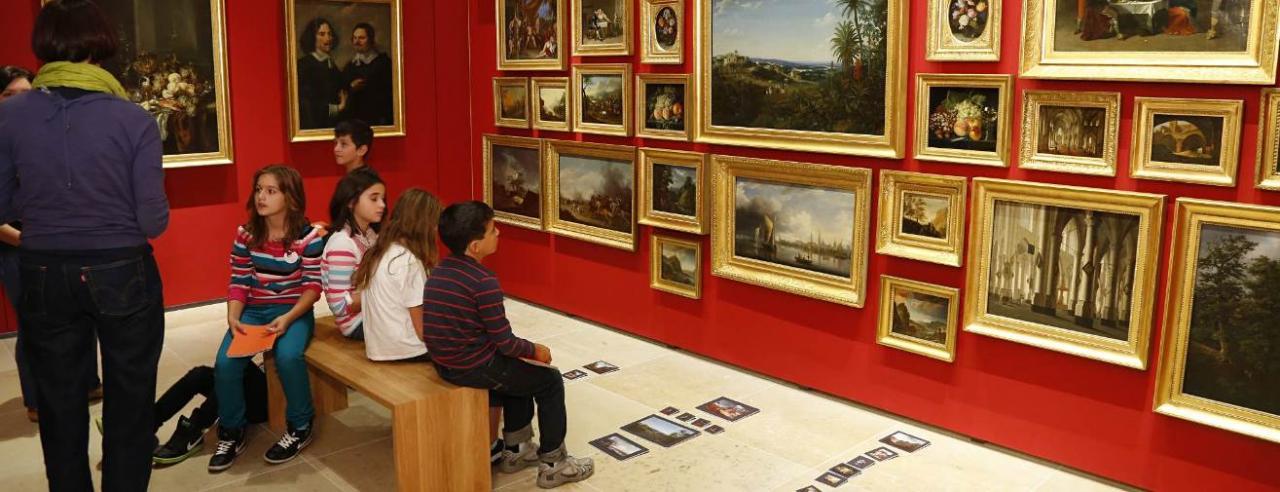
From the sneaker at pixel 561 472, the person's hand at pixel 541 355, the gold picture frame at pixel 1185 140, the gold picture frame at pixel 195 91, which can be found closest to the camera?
the gold picture frame at pixel 1185 140

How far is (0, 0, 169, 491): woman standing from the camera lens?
433 cm

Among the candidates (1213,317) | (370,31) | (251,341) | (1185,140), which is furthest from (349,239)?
(1213,317)

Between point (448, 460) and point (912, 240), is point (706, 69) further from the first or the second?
point (448, 460)

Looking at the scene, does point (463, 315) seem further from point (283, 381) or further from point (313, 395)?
point (313, 395)

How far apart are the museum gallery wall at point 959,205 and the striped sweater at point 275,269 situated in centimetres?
Result: 301

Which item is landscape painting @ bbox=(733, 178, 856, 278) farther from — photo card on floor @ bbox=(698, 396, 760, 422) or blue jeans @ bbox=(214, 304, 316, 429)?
blue jeans @ bbox=(214, 304, 316, 429)

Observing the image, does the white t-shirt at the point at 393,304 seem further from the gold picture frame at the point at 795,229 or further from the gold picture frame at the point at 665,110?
the gold picture frame at the point at 665,110

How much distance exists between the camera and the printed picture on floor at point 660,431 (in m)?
6.52

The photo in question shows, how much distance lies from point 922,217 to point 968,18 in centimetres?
128

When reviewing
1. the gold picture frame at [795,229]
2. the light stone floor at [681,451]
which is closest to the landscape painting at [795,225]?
the gold picture frame at [795,229]

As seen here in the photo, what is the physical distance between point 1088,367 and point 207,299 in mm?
8013

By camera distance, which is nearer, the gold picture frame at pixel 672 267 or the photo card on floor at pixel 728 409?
the photo card on floor at pixel 728 409

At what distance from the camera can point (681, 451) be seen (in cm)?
634

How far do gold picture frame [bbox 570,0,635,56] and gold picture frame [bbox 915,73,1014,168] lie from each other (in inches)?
112
